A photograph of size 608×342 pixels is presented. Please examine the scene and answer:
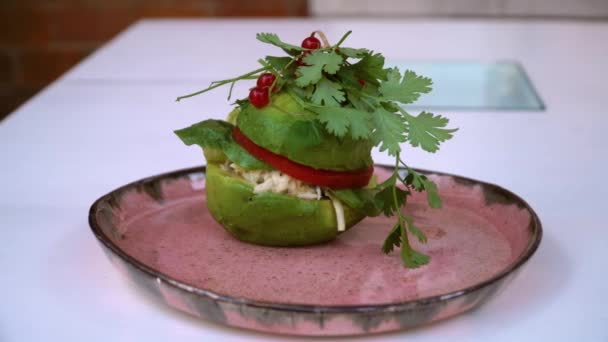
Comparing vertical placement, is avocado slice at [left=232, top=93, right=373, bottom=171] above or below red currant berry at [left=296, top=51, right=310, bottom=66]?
below

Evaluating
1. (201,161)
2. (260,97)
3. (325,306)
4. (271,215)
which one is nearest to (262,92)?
(260,97)

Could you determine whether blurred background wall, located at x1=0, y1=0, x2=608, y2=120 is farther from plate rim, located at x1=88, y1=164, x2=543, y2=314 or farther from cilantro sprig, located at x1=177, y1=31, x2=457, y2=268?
plate rim, located at x1=88, y1=164, x2=543, y2=314

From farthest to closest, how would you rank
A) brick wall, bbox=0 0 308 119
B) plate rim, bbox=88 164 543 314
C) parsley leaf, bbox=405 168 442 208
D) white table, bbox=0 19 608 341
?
1. brick wall, bbox=0 0 308 119
2. parsley leaf, bbox=405 168 442 208
3. white table, bbox=0 19 608 341
4. plate rim, bbox=88 164 543 314

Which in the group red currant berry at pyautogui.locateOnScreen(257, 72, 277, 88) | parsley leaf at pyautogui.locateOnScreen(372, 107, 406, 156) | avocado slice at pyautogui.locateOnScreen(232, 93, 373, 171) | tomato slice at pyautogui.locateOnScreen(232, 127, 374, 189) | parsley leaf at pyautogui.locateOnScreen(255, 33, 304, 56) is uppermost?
parsley leaf at pyautogui.locateOnScreen(255, 33, 304, 56)

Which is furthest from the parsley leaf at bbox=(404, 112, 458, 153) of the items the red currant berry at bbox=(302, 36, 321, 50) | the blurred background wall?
the blurred background wall

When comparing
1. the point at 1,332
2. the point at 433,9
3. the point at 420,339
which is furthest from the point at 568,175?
the point at 433,9
